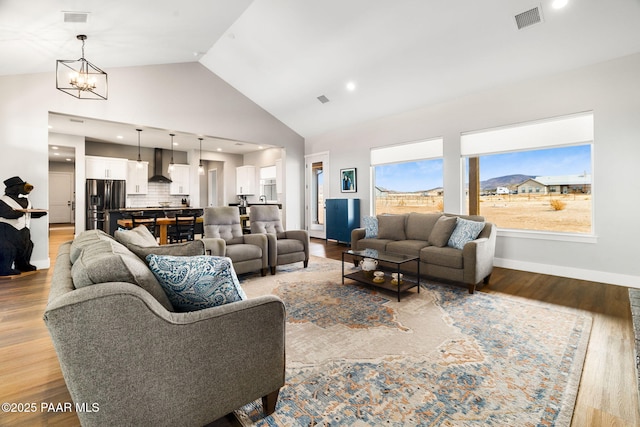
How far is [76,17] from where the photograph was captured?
338 cm

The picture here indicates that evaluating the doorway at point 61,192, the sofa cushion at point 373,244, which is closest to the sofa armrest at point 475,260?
the sofa cushion at point 373,244

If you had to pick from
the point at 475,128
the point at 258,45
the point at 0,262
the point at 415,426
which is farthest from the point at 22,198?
the point at 475,128

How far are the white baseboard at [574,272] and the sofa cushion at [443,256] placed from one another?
149cm

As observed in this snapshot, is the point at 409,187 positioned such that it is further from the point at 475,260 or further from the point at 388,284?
the point at 388,284

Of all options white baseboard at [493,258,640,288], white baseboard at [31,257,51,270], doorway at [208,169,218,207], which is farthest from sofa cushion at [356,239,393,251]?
doorway at [208,169,218,207]

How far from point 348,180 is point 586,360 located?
18.3 feet

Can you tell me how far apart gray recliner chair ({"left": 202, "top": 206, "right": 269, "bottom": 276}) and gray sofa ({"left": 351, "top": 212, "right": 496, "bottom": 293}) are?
155 cm

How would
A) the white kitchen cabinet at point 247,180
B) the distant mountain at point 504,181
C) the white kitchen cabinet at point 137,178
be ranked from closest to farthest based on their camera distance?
the distant mountain at point 504,181, the white kitchen cabinet at point 137,178, the white kitchen cabinet at point 247,180

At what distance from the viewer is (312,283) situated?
3.95 m

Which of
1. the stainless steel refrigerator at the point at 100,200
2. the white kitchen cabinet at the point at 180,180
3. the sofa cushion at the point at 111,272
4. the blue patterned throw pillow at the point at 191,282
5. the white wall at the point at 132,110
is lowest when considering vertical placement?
the blue patterned throw pillow at the point at 191,282

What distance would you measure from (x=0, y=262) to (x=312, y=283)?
168 inches

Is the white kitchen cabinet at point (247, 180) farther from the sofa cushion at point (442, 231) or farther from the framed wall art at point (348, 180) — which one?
the sofa cushion at point (442, 231)

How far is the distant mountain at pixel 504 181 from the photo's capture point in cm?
468

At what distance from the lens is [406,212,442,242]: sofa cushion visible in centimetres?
451
